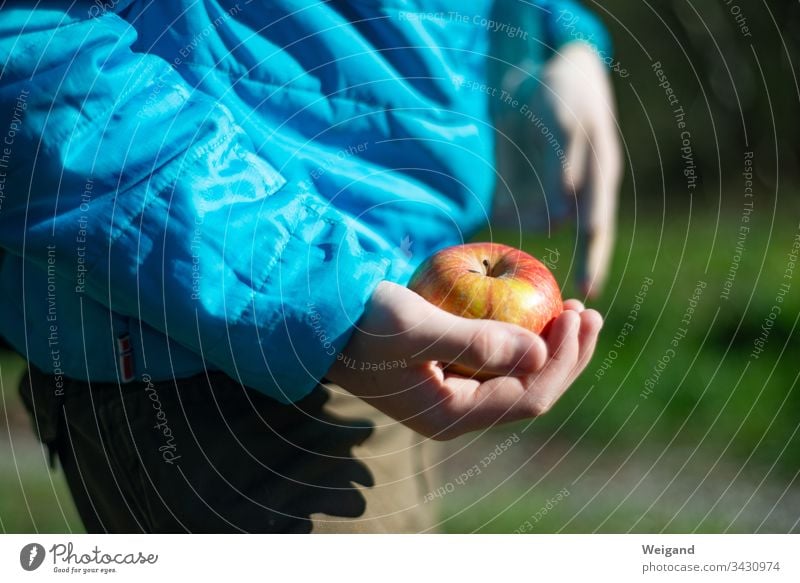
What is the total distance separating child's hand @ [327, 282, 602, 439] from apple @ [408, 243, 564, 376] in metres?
0.02

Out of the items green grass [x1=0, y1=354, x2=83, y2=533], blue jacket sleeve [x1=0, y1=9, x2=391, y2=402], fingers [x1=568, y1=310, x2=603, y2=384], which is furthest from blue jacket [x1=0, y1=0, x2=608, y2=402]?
green grass [x1=0, y1=354, x2=83, y2=533]

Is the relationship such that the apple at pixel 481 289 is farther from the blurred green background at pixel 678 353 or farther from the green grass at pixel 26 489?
the green grass at pixel 26 489

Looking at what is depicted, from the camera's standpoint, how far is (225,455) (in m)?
0.69

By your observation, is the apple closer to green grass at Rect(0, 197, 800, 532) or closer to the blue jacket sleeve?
the blue jacket sleeve

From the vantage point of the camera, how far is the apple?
0.68 metres

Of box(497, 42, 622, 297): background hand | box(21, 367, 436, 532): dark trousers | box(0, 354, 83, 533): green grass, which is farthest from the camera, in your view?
box(0, 354, 83, 533): green grass

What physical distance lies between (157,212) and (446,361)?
207mm

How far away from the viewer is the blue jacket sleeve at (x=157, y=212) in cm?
57

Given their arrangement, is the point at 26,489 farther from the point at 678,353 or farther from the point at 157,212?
the point at 678,353

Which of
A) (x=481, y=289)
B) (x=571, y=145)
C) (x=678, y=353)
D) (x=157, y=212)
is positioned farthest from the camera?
(x=678, y=353)

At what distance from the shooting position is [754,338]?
5.46 ft

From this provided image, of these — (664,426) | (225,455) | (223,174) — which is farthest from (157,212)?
(664,426)

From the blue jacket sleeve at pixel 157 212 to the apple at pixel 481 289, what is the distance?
8 centimetres

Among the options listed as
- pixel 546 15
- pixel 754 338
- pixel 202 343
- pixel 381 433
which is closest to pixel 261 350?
pixel 202 343
